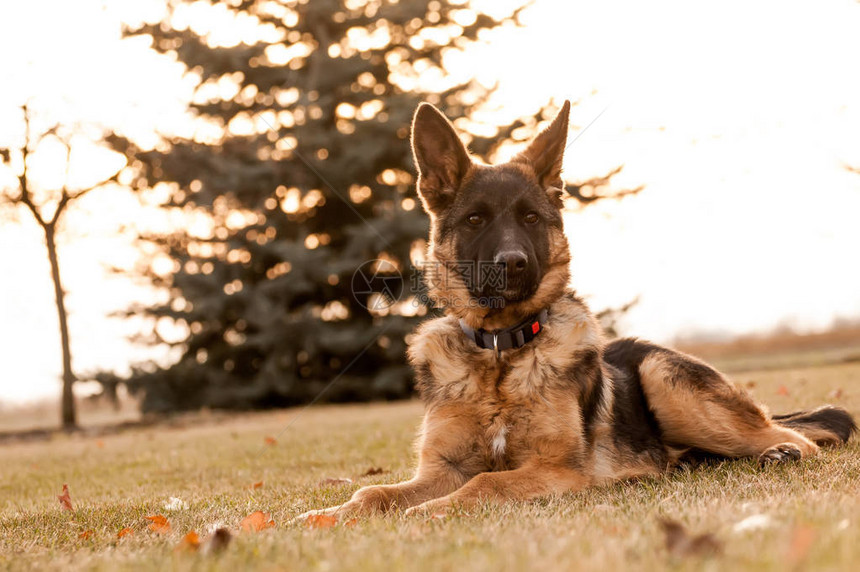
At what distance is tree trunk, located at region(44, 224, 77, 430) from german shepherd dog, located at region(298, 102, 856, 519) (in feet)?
42.4

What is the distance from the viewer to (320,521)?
10.7 feet

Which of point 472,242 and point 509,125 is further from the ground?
point 509,125

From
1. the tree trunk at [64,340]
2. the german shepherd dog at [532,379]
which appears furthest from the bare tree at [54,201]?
the german shepherd dog at [532,379]

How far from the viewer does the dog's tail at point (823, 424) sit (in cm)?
508

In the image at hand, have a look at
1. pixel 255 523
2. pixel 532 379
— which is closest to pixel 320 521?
pixel 255 523

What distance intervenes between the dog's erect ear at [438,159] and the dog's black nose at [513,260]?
0.86 m

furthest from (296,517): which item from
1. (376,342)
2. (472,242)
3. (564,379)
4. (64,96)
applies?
(64,96)

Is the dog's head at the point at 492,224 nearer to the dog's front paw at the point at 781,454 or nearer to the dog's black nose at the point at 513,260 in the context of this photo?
the dog's black nose at the point at 513,260

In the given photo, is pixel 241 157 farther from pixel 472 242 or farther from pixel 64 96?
pixel 472 242

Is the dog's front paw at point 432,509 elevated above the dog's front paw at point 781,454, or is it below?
above

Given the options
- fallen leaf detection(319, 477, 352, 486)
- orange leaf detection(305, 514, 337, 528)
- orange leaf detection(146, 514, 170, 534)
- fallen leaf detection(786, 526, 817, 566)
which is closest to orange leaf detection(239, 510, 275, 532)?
orange leaf detection(305, 514, 337, 528)

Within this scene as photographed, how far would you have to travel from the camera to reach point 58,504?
16.5ft

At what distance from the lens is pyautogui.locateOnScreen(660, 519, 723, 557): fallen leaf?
6.81 ft

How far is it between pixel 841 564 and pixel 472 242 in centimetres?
311
